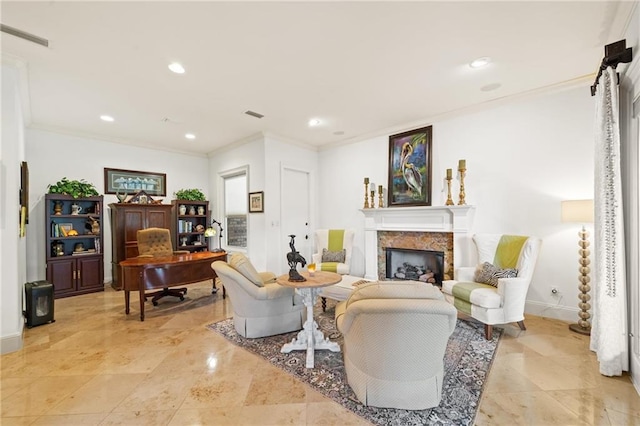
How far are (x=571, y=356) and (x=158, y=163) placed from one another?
7017mm

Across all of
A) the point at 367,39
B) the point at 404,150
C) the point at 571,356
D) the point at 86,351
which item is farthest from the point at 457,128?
the point at 86,351

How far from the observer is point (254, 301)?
Answer: 286 centimetres

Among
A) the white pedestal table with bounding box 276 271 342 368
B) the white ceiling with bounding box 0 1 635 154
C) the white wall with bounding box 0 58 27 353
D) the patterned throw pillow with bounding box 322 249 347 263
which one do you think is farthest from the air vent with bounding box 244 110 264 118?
the white pedestal table with bounding box 276 271 342 368

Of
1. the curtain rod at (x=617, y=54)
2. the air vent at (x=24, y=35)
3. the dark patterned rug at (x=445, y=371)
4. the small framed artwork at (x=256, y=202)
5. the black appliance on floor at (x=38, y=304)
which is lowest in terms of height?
the dark patterned rug at (x=445, y=371)

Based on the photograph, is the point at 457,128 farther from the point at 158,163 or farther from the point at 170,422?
the point at 158,163

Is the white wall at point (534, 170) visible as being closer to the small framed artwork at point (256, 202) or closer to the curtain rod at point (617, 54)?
the curtain rod at point (617, 54)

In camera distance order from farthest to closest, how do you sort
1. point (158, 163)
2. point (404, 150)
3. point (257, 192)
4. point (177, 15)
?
1. point (158, 163)
2. point (257, 192)
3. point (404, 150)
4. point (177, 15)

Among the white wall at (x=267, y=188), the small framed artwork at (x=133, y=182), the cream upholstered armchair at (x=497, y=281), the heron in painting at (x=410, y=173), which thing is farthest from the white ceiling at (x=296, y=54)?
the cream upholstered armchair at (x=497, y=281)

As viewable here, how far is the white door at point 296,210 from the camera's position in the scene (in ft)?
17.5

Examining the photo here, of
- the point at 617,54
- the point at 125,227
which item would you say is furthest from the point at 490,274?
the point at 125,227

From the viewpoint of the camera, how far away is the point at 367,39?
2.40 m

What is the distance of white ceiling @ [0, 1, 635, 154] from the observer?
2088 millimetres

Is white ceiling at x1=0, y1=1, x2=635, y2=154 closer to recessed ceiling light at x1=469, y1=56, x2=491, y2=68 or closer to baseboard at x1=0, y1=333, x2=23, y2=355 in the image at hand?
recessed ceiling light at x1=469, y1=56, x2=491, y2=68

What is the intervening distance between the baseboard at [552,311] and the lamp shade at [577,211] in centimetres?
113
